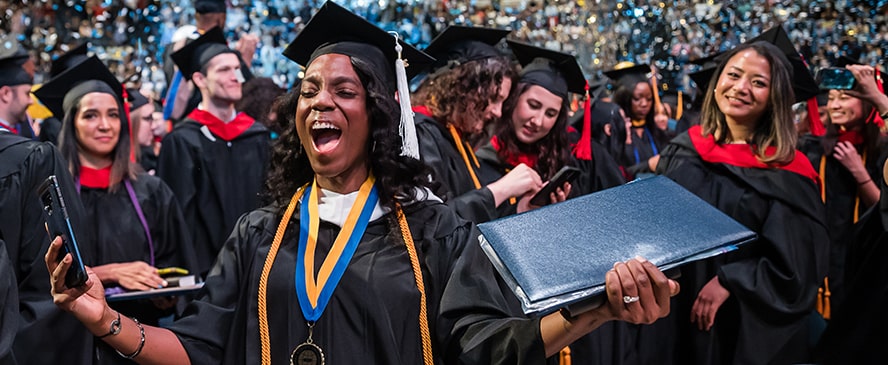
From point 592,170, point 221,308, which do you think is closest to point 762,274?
point 592,170

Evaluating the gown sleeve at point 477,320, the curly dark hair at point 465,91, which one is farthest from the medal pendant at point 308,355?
the curly dark hair at point 465,91

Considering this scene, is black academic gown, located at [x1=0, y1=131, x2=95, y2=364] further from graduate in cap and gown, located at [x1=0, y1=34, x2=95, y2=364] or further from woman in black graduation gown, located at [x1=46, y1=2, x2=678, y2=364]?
woman in black graduation gown, located at [x1=46, y1=2, x2=678, y2=364]

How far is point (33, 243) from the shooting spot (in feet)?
12.0

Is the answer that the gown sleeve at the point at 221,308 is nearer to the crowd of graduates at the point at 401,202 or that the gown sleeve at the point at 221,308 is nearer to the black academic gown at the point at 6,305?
the crowd of graduates at the point at 401,202

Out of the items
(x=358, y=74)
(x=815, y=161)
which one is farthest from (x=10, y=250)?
(x=815, y=161)

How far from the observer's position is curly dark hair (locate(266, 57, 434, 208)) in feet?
8.54

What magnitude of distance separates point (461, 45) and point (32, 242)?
241cm

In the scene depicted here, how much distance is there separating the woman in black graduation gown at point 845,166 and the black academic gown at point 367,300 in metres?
4.09

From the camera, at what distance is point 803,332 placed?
4.54 meters

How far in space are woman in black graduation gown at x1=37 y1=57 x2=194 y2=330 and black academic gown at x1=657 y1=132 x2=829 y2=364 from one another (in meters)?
2.89

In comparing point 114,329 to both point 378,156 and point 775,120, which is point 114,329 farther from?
point 775,120

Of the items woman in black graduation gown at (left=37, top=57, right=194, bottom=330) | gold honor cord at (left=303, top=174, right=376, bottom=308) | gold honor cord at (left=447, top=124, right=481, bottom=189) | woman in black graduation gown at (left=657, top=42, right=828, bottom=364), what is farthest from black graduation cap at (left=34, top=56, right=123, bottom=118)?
woman in black graduation gown at (left=657, top=42, right=828, bottom=364)

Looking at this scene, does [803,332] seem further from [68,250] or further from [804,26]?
[804,26]

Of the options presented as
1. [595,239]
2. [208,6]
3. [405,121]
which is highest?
[208,6]
